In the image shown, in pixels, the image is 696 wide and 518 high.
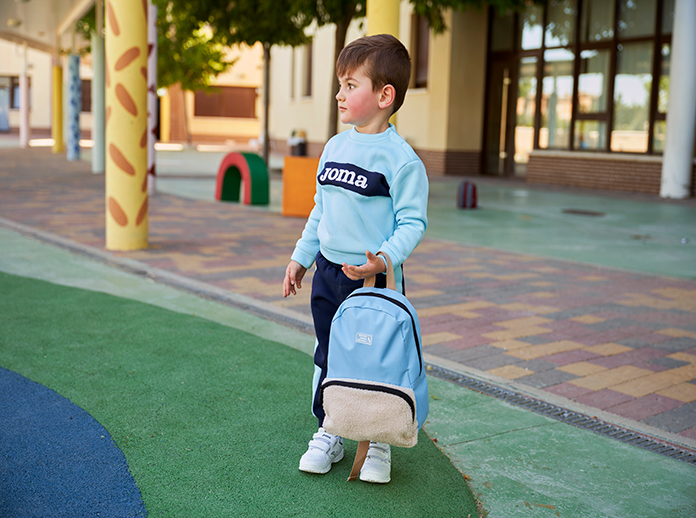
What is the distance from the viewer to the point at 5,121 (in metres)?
46.7

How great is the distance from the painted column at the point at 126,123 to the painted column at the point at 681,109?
10.6 meters

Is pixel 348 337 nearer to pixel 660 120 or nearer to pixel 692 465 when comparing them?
pixel 692 465

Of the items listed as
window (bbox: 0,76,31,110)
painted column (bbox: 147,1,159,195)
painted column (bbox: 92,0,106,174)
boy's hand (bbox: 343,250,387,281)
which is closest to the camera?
boy's hand (bbox: 343,250,387,281)

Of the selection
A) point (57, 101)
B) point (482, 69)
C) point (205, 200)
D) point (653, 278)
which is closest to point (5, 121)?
point (57, 101)

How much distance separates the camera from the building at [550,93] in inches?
642

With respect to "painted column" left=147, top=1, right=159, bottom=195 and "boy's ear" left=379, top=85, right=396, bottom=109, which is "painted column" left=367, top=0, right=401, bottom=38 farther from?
"painted column" left=147, top=1, right=159, bottom=195

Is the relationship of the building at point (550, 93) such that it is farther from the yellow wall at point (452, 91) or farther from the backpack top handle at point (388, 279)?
the backpack top handle at point (388, 279)

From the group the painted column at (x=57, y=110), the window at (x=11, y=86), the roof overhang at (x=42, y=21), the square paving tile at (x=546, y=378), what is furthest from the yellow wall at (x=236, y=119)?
the square paving tile at (x=546, y=378)

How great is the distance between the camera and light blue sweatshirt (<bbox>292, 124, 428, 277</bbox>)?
97.2 inches

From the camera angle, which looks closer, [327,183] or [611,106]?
[327,183]

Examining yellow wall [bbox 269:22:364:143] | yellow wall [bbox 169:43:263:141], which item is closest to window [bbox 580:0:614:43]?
yellow wall [bbox 269:22:364:143]

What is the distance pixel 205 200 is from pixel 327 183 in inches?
399

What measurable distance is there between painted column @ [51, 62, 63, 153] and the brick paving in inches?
659

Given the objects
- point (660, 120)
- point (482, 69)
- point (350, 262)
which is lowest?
point (350, 262)
